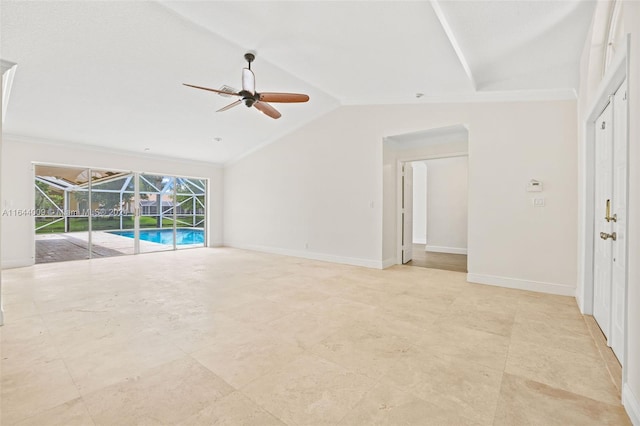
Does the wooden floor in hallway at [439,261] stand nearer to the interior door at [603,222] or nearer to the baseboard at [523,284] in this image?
the baseboard at [523,284]

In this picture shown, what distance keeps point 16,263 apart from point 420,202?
31.9 feet

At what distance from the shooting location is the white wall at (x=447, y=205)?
7.46 meters

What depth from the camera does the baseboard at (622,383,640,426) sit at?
4.86ft

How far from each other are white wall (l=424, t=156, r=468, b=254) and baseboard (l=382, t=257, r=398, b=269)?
2.51 metres

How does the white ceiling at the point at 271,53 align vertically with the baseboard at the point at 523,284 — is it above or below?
above

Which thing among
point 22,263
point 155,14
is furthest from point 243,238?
point 155,14

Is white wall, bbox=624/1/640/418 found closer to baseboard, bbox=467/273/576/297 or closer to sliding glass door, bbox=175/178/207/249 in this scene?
baseboard, bbox=467/273/576/297

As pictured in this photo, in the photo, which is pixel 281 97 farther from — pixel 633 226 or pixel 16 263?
pixel 16 263

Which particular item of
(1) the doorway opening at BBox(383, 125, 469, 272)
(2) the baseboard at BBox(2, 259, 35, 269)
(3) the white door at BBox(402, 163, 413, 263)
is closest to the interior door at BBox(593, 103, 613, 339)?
(1) the doorway opening at BBox(383, 125, 469, 272)

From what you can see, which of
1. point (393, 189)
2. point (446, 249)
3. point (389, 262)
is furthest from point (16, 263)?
point (446, 249)

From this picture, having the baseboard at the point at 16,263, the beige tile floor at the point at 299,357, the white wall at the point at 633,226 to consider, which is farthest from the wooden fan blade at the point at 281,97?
the baseboard at the point at 16,263

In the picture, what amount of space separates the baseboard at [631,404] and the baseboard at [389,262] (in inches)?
152

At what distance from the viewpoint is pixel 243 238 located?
27.0ft

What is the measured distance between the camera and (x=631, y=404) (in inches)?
61.1
